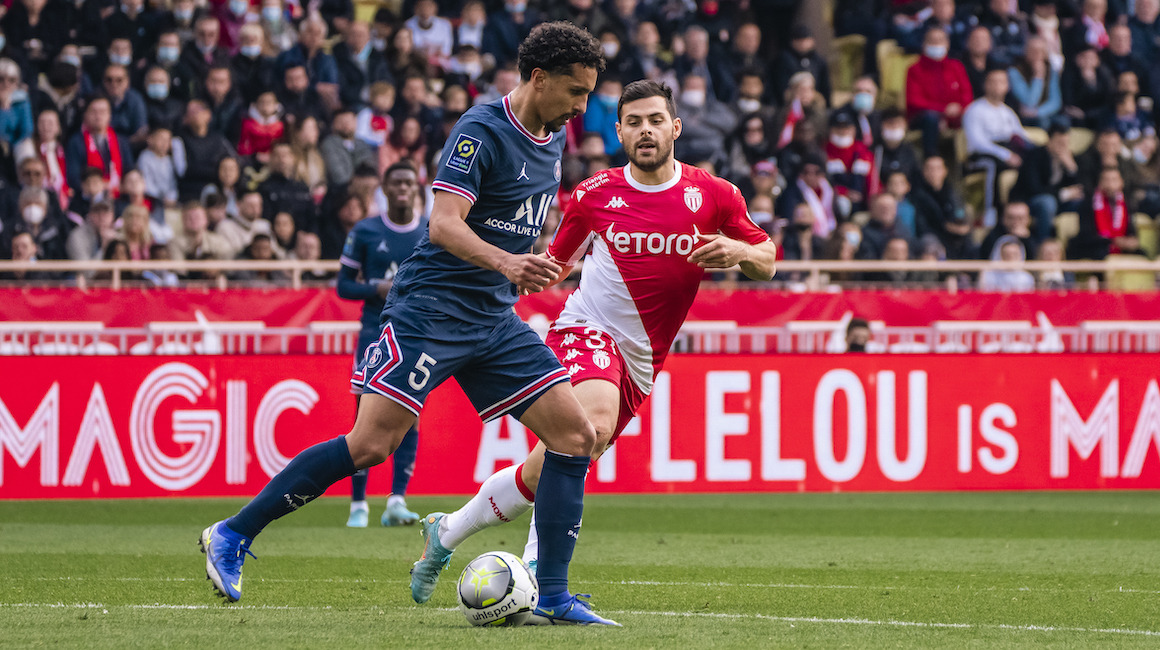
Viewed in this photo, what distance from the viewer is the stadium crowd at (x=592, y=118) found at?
583 inches

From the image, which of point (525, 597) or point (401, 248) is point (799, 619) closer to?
point (525, 597)

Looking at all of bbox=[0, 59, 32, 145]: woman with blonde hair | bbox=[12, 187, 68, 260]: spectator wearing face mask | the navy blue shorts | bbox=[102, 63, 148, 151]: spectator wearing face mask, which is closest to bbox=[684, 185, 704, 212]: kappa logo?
the navy blue shorts

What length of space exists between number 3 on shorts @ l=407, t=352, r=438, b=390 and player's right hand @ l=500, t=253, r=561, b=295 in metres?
0.50

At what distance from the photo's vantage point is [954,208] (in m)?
16.5

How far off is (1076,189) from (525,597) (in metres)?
12.5

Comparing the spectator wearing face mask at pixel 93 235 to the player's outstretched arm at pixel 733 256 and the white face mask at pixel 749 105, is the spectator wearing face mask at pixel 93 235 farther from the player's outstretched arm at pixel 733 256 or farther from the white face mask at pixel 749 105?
the player's outstretched arm at pixel 733 256

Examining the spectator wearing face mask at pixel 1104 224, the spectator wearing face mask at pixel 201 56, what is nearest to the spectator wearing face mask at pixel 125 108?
the spectator wearing face mask at pixel 201 56

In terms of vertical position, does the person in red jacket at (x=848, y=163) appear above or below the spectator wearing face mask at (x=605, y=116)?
below

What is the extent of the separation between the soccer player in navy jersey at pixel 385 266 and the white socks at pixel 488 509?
357 centimetres

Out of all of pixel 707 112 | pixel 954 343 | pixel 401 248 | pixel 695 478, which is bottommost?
pixel 695 478

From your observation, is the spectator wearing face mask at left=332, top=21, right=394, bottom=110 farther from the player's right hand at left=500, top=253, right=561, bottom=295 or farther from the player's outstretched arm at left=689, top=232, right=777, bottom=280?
the player's right hand at left=500, top=253, right=561, bottom=295

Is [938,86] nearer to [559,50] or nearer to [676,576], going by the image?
[676,576]

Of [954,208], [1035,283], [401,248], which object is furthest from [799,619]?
[954,208]

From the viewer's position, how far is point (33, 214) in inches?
555
